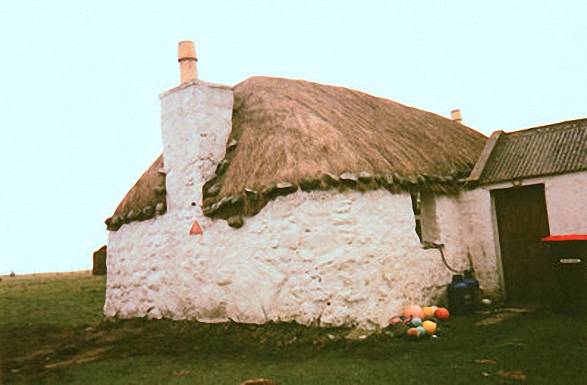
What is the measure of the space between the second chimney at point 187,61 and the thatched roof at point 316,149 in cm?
115

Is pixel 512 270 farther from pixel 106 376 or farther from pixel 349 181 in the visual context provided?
pixel 106 376

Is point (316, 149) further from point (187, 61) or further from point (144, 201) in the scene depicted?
point (144, 201)

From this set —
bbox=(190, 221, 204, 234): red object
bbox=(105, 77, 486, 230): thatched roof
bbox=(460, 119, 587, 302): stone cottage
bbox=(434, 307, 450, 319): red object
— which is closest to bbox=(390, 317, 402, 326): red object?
bbox=(434, 307, 450, 319): red object

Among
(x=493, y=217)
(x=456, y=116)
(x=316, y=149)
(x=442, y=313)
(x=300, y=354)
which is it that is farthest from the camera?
(x=456, y=116)

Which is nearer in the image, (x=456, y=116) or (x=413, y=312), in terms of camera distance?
(x=413, y=312)

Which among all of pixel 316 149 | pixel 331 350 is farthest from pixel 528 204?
pixel 331 350

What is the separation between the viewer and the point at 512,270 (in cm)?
1202

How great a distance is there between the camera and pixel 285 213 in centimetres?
942

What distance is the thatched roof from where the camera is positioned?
9.66 metres

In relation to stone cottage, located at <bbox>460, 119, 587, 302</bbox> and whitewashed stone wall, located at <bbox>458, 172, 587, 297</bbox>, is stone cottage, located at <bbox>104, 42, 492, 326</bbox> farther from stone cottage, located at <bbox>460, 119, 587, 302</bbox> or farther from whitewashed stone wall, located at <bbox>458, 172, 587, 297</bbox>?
stone cottage, located at <bbox>460, 119, 587, 302</bbox>

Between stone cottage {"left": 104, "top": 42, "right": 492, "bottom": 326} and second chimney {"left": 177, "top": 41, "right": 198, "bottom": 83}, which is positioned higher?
second chimney {"left": 177, "top": 41, "right": 198, "bottom": 83}

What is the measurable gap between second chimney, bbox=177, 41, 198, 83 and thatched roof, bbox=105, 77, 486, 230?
3.79 feet

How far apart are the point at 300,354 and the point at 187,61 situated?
22.7 feet

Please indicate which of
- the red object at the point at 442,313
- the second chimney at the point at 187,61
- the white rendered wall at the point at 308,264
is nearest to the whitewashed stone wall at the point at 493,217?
the white rendered wall at the point at 308,264
